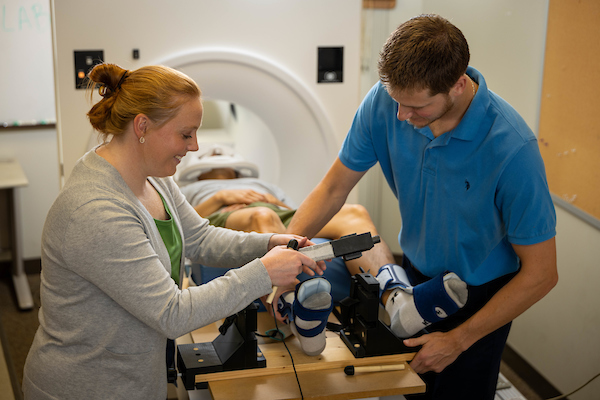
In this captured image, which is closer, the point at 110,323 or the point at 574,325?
the point at 110,323

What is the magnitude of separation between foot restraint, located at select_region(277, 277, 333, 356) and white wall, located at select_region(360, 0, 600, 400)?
1190mm

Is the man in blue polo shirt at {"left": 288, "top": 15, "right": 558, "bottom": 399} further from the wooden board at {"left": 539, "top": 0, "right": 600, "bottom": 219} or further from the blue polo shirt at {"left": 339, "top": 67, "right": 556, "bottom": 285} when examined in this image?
the wooden board at {"left": 539, "top": 0, "right": 600, "bottom": 219}

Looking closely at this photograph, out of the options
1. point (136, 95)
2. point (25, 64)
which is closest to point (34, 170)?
point (25, 64)

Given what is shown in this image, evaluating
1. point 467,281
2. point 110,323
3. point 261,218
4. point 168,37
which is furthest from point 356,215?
point 110,323

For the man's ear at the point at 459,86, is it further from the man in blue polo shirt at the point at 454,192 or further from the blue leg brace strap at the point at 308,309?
the blue leg brace strap at the point at 308,309

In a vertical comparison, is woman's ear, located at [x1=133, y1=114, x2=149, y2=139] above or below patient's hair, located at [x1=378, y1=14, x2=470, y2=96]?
below

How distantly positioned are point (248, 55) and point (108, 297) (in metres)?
1.38

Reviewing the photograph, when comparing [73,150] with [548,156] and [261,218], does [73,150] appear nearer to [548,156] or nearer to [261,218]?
[261,218]

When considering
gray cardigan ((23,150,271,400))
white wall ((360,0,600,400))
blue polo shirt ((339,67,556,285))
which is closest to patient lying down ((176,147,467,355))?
blue polo shirt ((339,67,556,285))

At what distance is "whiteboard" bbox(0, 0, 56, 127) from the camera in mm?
3197

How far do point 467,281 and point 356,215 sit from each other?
705 mm

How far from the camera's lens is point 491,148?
4.34 ft

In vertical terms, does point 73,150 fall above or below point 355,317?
above

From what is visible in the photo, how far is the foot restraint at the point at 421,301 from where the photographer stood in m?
1.38
